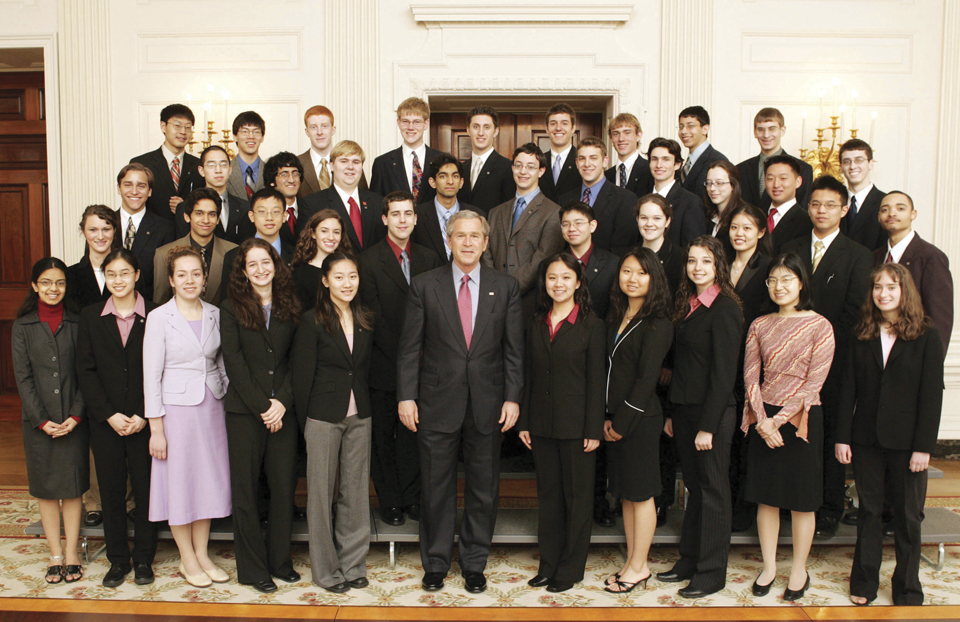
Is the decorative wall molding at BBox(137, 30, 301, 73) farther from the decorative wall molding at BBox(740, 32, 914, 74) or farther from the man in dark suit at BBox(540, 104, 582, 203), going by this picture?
Answer: the decorative wall molding at BBox(740, 32, 914, 74)

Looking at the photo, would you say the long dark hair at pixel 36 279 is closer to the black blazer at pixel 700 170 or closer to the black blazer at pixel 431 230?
the black blazer at pixel 431 230

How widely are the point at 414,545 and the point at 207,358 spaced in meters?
1.46

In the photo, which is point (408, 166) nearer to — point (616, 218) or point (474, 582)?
point (616, 218)

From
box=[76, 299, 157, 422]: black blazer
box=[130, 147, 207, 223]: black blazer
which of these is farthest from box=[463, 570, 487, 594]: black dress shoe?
box=[130, 147, 207, 223]: black blazer

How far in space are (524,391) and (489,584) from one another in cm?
91

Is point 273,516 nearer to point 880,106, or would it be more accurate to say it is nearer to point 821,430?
point 821,430

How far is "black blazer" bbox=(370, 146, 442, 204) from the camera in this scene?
13.9 feet

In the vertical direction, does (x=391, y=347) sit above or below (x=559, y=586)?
above

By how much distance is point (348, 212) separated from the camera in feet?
12.6

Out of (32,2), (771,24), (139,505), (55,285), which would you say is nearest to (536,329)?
(139,505)

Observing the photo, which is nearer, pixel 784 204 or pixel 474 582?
pixel 474 582

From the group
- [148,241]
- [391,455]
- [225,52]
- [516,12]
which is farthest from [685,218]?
[225,52]

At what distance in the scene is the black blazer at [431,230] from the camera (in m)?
3.75

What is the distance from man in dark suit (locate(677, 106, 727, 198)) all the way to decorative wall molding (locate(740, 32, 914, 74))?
153 centimetres
